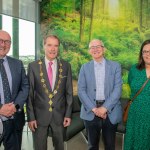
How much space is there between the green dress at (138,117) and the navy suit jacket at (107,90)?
158 mm

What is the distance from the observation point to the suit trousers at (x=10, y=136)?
7.84 ft

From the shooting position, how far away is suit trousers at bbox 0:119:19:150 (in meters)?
2.39

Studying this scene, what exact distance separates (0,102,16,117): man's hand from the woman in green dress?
131cm

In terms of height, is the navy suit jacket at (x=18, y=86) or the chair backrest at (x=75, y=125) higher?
the navy suit jacket at (x=18, y=86)

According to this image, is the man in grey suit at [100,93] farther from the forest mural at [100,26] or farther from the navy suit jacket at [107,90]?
the forest mural at [100,26]

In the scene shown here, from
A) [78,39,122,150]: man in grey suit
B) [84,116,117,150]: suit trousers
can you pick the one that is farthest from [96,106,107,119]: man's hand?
[84,116,117,150]: suit trousers

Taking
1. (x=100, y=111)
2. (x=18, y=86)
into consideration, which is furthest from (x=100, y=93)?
(x=18, y=86)

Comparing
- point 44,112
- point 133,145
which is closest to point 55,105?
point 44,112

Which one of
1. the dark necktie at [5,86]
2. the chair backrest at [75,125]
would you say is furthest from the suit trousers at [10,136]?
the chair backrest at [75,125]

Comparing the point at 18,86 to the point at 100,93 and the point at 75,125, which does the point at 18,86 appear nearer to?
the point at 100,93

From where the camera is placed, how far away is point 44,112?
8.19ft

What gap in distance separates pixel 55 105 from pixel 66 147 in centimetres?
123

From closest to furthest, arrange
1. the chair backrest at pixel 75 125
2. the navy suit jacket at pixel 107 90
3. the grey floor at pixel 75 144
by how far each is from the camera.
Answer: the navy suit jacket at pixel 107 90 < the chair backrest at pixel 75 125 < the grey floor at pixel 75 144

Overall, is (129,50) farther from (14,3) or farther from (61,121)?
(61,121)
